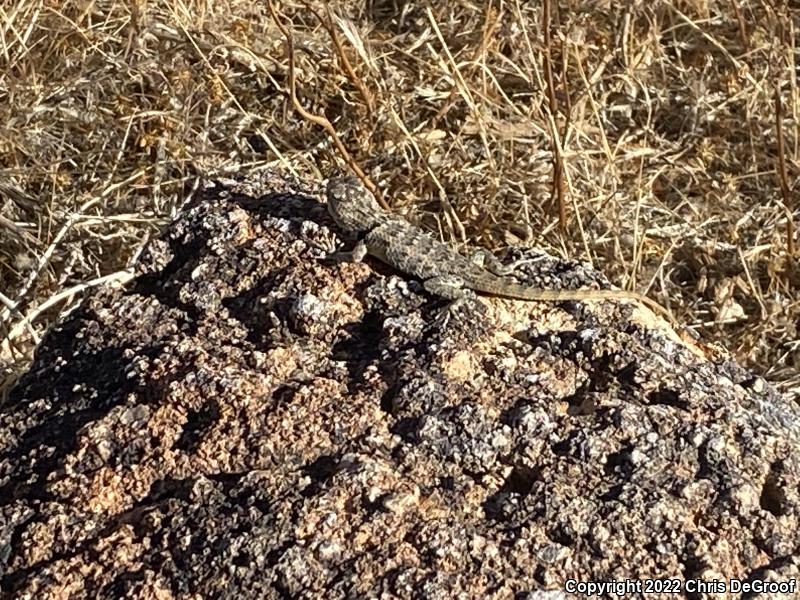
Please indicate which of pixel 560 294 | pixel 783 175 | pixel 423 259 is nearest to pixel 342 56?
pixel 423 259

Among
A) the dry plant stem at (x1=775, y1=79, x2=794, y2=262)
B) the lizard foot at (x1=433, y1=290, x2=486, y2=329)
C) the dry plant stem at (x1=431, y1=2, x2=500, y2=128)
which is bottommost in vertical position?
the dry plant stem at (x1=775, y1=79, x2=794, y2=262)

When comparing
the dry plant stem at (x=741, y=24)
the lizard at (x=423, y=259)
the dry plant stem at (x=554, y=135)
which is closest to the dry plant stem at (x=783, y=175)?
Answer: the dry plant stem at (x=741, y=24)

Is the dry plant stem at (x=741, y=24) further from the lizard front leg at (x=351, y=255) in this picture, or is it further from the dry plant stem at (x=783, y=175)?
the lizard front leg at (x=351, y=255)

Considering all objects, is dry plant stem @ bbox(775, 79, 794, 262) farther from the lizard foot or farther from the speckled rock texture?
the lizard foot

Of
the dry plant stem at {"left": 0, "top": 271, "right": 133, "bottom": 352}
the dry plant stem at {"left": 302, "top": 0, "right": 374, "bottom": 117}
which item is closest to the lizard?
the dry plant stem at {"left": 302, "top": 0, "right": 374, "bottom": 117}

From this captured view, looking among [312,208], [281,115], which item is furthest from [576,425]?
[281,115]

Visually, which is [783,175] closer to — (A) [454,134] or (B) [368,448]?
(A) [454,134]
